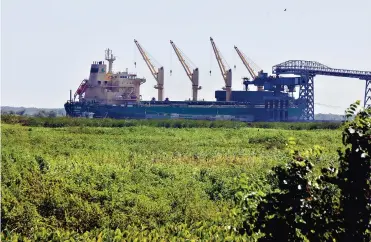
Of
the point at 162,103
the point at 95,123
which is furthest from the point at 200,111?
the point at 95,123

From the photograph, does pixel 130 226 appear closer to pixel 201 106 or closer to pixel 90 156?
pixel 90 156

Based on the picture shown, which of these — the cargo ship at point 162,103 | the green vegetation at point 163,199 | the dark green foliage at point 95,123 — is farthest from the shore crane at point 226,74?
the green vegetation at point 163,199

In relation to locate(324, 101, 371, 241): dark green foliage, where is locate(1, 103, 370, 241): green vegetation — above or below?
below

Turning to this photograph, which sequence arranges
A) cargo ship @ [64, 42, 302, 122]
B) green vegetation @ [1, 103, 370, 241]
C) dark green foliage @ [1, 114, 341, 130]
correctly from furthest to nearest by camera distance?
cargo ship @ [64, 42, 302, 122] < dark green foliage @ [1, 114, 341, 130] < green vegetation @ [1, 103, 370, 241]

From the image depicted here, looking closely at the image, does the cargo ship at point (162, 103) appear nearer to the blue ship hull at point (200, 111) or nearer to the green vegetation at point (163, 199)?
the blue ship hull at point (200, 111)

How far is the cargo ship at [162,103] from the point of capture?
322 feet

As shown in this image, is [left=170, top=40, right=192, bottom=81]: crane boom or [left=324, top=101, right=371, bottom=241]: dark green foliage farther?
[left=170, top=40, right=192, bottom=81]: crane boom

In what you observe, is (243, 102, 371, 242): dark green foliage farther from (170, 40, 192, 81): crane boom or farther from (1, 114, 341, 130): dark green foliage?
(170, 40, 192, 81): crane boom

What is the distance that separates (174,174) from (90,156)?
6.30 metres

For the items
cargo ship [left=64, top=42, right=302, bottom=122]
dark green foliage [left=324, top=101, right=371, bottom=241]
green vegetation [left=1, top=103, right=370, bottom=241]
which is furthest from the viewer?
cargo ship [left=64, top=42, right=302, bottom=122]

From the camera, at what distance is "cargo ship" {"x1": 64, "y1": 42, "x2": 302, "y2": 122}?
98.1m

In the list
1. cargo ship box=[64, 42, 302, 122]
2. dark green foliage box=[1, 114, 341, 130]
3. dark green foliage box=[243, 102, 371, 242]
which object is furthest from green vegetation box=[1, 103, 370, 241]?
cargo ship box=[64, 42, 302, 122]

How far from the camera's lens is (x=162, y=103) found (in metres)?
106

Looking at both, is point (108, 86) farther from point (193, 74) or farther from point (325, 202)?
point (325, 202)
